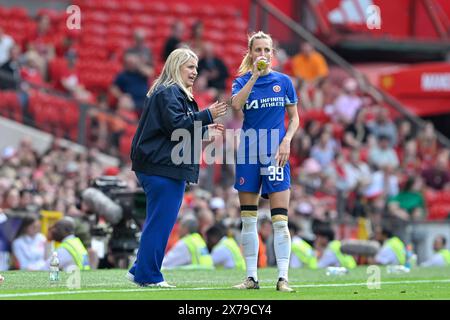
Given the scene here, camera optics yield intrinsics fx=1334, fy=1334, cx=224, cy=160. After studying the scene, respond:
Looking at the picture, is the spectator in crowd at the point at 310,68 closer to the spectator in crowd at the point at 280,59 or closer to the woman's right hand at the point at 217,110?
the spectator in crowd at the point at 280,59

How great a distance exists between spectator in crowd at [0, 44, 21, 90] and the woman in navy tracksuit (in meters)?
10.0

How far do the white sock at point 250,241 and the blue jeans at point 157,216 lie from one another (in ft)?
2.07

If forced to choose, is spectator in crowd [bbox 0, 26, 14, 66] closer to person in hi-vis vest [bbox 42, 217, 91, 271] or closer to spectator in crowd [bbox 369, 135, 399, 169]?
spectator in crowd [bbox 369, 135, 399, 169]

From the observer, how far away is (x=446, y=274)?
48.9 ft

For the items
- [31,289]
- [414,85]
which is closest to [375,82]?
[414,85]

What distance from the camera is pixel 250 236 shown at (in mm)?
11047

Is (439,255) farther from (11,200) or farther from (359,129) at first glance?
(11,200)

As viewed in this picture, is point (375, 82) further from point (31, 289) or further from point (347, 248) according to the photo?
point (31, 289)

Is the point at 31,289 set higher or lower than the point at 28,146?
lower

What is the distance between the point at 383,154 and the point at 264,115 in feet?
45.6

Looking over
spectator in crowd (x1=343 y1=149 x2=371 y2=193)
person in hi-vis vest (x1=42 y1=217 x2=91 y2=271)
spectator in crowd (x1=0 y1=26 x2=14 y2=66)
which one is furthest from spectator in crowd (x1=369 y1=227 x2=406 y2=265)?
spectator in crowd (x1=0 y1=26 x2=14 y2=66)

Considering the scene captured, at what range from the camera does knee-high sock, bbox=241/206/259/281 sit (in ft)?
36.1

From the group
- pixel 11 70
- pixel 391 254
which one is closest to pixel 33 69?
pixel 11 70

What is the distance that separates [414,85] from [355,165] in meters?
4.41
